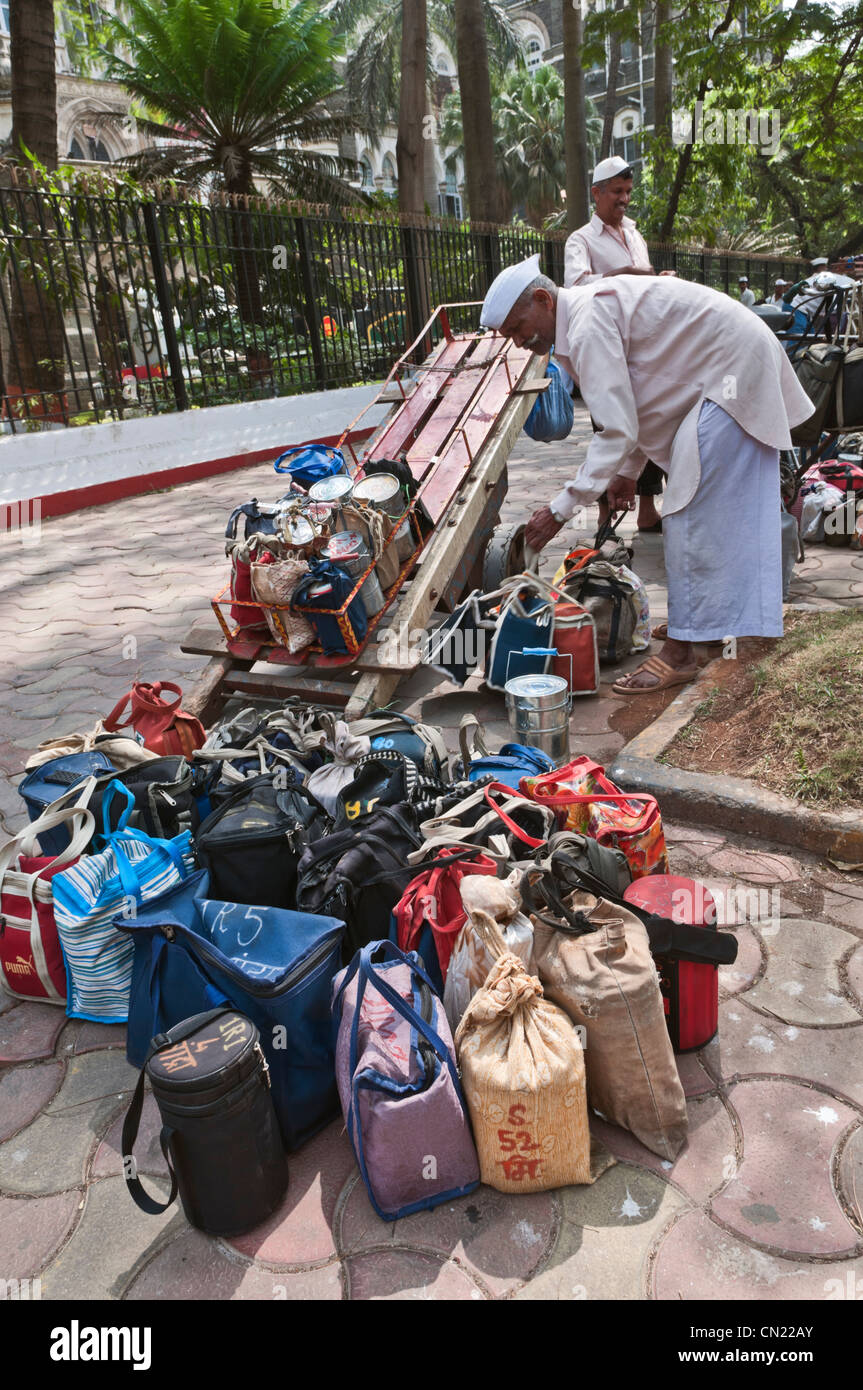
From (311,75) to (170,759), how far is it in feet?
67.0

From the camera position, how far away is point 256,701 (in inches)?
181

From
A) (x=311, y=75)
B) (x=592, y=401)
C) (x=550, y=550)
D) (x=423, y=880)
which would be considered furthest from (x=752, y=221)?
(x=423, y=880)

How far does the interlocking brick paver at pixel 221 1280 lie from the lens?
186 cm

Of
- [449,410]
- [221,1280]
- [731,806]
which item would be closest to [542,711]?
[731,806]

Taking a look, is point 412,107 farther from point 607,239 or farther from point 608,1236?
point 608,1236

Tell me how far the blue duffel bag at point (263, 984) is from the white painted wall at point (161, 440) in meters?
7.84

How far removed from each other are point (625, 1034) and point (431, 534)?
3070mm

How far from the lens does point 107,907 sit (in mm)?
2514

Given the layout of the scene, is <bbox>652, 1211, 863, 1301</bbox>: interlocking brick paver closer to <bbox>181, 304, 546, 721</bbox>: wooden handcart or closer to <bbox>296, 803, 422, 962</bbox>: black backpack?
<bbox>296, 803, 422, 962</bbox>: black backpack

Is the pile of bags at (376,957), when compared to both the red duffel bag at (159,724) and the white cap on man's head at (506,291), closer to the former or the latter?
the red duffel bag at (159,724)

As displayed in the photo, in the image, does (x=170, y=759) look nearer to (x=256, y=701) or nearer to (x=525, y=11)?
(x=256, y=701)

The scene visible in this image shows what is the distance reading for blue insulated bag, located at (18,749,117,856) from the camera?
302cm

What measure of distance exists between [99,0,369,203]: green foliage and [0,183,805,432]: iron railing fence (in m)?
7.25

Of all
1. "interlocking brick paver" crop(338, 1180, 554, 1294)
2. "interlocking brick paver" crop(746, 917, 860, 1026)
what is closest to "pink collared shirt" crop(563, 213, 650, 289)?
"interlocking brick paver" crop(746, 917, 860, 1026)
